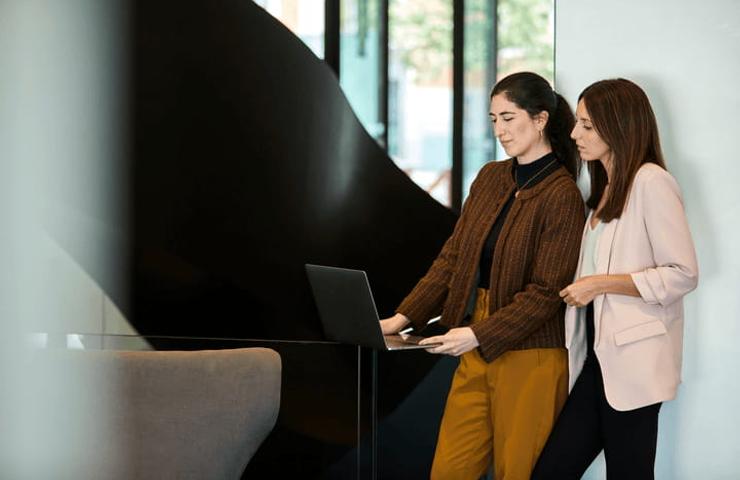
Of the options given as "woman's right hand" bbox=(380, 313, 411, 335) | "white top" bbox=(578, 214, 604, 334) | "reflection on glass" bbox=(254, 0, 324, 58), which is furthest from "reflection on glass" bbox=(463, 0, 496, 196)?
"white top" bbox=(578, 214, 604, 334)

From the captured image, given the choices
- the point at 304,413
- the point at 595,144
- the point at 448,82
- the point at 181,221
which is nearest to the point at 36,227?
the point at 181,221

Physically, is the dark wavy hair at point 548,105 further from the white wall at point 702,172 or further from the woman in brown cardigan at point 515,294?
the white wall at point 702,172

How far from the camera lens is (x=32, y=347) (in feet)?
9.22

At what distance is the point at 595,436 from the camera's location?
7.91 ft

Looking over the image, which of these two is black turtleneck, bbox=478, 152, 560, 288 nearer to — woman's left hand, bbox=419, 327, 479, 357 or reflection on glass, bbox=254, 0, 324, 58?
woman's left hand, bbox=419, 327, 479, 357

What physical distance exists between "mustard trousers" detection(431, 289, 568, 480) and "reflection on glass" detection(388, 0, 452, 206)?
0.75m

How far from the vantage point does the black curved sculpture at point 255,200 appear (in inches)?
129

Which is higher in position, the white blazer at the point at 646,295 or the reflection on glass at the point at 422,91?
the reflection on glass at the point at 422,91

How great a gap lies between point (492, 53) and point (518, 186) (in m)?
0.69

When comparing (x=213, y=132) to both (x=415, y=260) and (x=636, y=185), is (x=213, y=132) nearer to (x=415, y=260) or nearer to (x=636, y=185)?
(x=415, y=260)

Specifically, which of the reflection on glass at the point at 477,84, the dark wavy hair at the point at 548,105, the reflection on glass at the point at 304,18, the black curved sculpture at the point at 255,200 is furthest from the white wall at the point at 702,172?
the reflection on glass at the point at 304,18

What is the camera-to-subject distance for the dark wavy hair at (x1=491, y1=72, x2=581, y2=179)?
8.02 ft

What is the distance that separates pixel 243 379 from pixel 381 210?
1021mm

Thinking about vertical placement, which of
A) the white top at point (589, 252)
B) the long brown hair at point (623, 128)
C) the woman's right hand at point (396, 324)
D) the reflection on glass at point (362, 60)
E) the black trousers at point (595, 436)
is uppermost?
the reflection on glass at point (362, 60)
